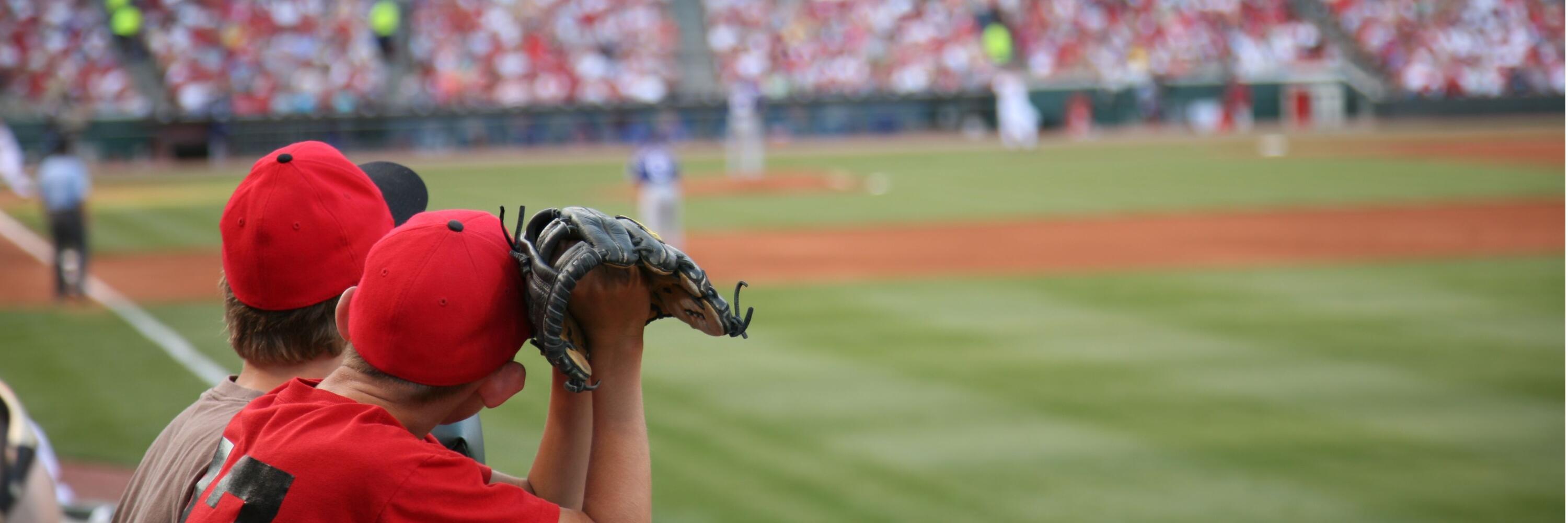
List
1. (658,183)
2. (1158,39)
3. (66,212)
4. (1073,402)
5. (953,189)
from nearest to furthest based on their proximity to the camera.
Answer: (1073,402) < (66,212) < (658,183) < (953,189) < (1158,39)

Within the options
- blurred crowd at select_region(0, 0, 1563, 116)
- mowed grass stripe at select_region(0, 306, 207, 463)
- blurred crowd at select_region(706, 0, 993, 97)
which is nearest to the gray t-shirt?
mowed grass stripe at select_region(0, 306, 207, 463)

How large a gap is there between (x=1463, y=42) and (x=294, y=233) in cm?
4244

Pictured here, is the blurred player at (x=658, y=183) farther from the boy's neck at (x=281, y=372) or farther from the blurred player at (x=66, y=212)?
the boy's neck at (x=281, y=372)

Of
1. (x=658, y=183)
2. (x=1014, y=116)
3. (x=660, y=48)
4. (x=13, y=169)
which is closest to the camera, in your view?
(x=658, y=183)

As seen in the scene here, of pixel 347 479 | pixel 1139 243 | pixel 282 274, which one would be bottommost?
pixel 1139 243

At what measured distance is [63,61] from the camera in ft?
99.0

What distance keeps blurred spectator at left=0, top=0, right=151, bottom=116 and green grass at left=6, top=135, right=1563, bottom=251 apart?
3.80m

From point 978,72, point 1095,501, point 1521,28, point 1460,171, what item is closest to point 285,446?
point 1095,501

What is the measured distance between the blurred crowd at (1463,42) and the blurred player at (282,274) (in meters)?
39.6

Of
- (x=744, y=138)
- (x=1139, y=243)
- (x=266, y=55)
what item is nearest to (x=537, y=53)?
(x=266, y=55)

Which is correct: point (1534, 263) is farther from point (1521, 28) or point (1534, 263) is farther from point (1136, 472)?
point (1521, 28)

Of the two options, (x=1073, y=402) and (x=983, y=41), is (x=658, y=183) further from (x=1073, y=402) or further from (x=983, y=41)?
(x=983, y=41)

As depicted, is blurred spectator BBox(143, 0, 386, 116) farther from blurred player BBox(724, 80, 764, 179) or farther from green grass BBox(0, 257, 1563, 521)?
green grass BBox(0, 257, 1563, 521)

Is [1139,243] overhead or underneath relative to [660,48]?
underneath
